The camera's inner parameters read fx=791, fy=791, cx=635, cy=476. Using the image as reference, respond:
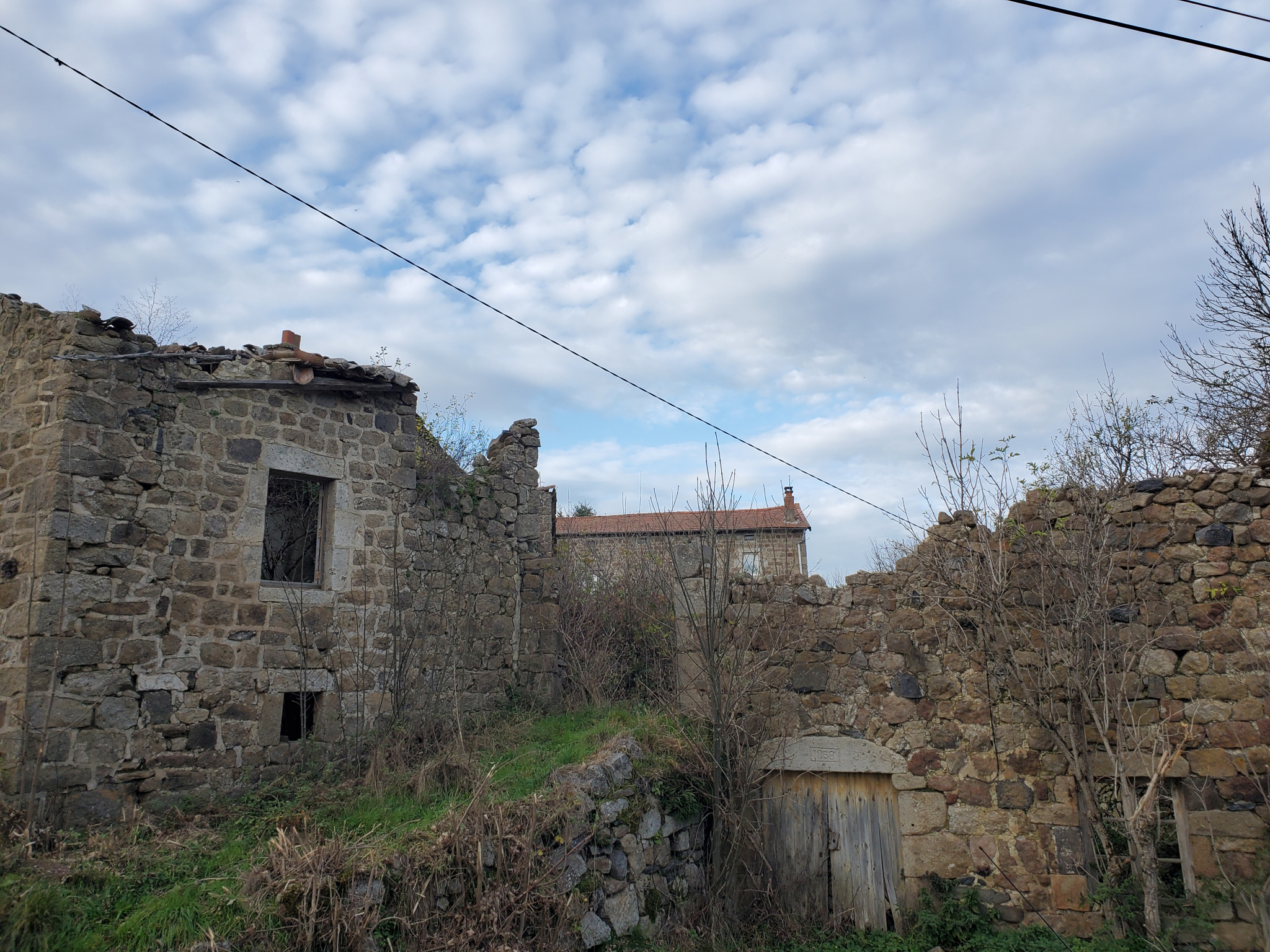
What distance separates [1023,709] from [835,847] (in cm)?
212

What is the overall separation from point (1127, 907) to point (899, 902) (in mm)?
1786

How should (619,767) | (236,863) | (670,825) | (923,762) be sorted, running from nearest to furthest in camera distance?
(236,863) → (619,767) → (670,825) → (923,762)

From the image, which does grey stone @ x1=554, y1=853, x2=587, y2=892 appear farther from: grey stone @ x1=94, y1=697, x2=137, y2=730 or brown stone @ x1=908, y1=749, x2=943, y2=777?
grey stone @ x1=94, y1=697, x2=137, y2=730

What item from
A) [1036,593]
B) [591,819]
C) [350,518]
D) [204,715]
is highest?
[350,518]

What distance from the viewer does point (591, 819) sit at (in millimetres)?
6035

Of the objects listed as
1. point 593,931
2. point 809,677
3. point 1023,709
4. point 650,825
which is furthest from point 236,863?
point 1023,709

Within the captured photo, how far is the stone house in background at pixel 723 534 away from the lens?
7.96 m

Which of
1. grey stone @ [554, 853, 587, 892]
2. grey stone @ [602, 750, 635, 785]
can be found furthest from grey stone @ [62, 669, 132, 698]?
grey stone @ [602, 750, 635, 785]

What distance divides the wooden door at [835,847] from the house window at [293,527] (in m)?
5.21

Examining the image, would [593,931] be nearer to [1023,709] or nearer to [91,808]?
[91,808]

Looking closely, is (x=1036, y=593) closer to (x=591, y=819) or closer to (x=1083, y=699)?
(x=1083, y=699)

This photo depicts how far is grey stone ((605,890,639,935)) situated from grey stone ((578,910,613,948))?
81 millimetres

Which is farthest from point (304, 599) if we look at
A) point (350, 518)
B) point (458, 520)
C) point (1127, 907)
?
point (1127, 907)

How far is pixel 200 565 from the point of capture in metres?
6.91
